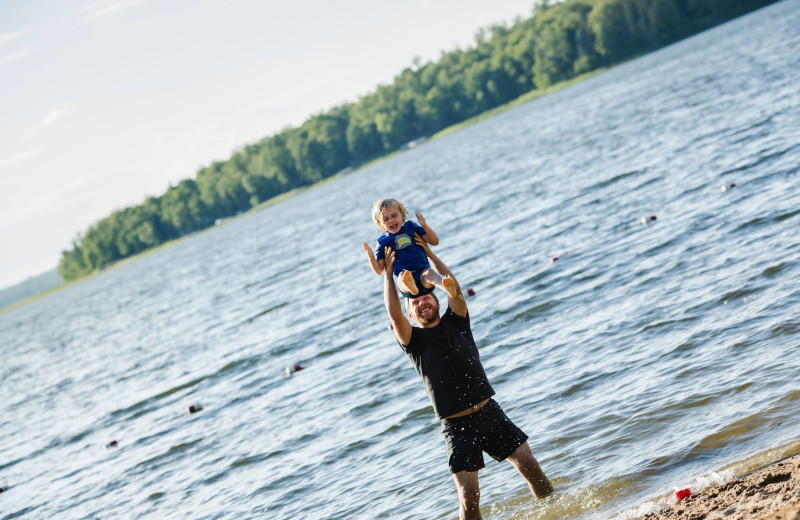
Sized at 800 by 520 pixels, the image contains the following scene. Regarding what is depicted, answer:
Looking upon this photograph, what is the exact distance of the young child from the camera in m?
8.12

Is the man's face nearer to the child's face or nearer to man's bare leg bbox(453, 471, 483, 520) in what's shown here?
the child's face

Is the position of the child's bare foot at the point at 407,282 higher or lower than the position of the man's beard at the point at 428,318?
higher

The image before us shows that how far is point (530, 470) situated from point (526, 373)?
532 cm

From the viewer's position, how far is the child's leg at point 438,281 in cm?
754

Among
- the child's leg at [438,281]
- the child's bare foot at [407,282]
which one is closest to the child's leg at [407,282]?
the child's bare foot at [407,282]

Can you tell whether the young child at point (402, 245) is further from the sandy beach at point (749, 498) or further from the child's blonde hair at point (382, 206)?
the sandy beach at point (749, 498)

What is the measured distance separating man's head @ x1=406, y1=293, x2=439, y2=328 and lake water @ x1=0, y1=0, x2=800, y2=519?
104 inches

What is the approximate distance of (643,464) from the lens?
9703 mm

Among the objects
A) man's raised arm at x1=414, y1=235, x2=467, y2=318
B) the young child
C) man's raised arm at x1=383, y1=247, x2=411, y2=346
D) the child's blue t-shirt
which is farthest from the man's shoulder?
the child's blue t-shirt

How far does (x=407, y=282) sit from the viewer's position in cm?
768

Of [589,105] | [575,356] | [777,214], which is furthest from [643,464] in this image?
[589,105]

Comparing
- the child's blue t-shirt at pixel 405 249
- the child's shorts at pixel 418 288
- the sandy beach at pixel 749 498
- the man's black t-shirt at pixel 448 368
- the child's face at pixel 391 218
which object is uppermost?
the child's face at pixel 391 218

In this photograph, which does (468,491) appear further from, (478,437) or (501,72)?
(501,72)

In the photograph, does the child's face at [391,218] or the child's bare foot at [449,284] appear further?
the child's face at [391,218]
